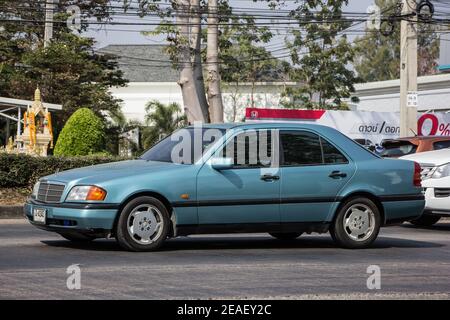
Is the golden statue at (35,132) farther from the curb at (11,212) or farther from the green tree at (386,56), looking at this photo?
the green tree at (386,56)

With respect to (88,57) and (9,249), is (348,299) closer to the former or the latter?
(9,249)

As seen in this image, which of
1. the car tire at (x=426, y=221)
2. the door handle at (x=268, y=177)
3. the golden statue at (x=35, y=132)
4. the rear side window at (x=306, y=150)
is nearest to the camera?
the door handle at (x=268, y=177)

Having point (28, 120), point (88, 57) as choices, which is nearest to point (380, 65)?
point (88, 57)

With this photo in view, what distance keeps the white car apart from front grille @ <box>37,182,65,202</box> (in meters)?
7.02

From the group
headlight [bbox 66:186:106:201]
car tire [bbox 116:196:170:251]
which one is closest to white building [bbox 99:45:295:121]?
car tire [bbox 116:196:170:251]

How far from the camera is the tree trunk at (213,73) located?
25.0m

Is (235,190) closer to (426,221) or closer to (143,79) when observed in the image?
(426,221)

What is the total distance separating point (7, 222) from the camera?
15.3m

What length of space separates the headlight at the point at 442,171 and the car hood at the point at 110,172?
606cm

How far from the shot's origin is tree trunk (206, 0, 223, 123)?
2497 centimetres

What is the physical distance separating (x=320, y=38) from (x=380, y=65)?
43970 mm

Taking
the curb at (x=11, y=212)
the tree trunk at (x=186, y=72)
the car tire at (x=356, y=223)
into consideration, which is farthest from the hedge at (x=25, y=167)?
the car tire at (x=356, y=223)

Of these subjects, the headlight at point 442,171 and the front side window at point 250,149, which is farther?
the headlight at point 442,171

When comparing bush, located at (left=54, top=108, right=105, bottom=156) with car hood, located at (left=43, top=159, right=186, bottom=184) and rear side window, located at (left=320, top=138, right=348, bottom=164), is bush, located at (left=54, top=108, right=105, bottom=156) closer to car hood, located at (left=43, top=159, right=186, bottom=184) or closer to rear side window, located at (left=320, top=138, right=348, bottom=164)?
car hood, located at (left=43, top=159, right=186, bottom=184)
